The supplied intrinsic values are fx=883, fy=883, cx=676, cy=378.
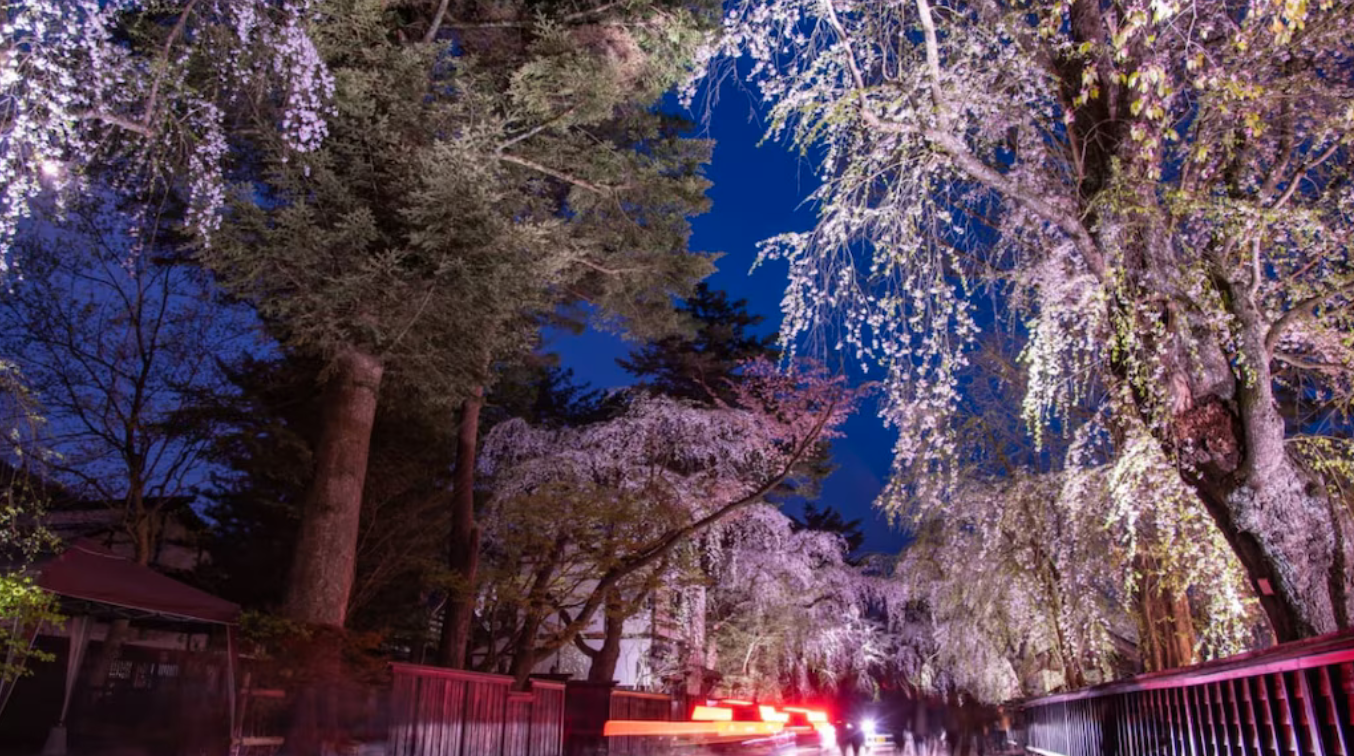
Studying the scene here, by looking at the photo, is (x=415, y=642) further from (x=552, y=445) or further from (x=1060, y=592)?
(x=1060, y=592)

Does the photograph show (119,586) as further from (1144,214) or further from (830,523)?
(830,523)

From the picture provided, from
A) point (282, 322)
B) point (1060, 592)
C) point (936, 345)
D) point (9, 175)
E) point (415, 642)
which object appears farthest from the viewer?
point (415, 642)

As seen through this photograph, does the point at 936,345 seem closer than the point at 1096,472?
Yes

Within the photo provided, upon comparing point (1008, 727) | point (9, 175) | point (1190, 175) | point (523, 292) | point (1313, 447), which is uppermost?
point (523, 292)

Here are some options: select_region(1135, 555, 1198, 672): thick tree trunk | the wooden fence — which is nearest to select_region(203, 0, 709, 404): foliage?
the wooden fence

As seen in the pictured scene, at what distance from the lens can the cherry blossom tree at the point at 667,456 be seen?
16.3 meters

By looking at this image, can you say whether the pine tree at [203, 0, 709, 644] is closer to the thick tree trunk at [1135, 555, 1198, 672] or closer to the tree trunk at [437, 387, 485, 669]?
the tree trunk at [437, 387, 485, 669]

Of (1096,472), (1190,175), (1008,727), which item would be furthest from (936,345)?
(1008,727)

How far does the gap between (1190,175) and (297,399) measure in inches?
575

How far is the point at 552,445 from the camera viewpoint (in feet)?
68.7

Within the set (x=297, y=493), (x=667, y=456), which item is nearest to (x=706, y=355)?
(x=667, y=456)

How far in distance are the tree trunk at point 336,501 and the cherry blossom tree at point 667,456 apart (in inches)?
160

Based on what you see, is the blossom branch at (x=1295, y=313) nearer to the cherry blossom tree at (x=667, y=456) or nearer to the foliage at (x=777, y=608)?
the cherry blossom tree at (x=667, y=456)

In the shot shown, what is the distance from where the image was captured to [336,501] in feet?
39.5
